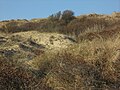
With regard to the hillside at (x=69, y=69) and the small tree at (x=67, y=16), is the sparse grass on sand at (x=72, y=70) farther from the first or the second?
the small tree at (x=67, y=16)

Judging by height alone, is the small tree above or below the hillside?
below

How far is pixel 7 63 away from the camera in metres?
6.46

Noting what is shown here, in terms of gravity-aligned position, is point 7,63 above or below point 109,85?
above

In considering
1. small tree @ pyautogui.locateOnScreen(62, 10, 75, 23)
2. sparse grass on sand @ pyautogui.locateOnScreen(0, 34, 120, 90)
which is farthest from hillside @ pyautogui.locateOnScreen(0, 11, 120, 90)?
small tree @ pyautogui.locateOnScreen(62, 10, 75, 23)

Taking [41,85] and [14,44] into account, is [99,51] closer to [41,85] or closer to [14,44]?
[41,85]

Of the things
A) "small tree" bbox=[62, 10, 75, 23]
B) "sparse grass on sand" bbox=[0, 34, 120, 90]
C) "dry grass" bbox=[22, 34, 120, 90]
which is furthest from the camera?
"small tree" bbox=[62, 10, 75, 23]

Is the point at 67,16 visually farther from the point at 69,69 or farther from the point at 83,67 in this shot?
the point at 69,69

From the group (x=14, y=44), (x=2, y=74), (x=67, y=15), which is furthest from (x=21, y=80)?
(x=67, y=15)

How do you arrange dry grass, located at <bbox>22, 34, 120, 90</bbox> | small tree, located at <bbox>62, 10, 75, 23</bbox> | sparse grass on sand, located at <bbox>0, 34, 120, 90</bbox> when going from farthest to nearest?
small tree, located at <bbox>62, 10, 75, 23</bbox> → dry grass, located at <bbox>22, 34, 120, 90</bbox> → sparse grass on sand, located at <bbox>0, 34, 120, 90</bbox>

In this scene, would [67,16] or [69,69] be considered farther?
[67,16]

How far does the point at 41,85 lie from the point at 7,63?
722 mm

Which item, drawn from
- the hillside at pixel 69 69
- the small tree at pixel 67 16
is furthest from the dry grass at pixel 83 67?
the small tree at pixel 67 16

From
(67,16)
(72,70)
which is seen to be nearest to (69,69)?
(72,70)

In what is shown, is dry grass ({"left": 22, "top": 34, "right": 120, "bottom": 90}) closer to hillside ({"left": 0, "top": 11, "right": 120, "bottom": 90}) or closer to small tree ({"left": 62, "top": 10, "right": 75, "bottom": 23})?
hillside ({"left": 0, "top": 11, "right": 120, "bottom": 90})
